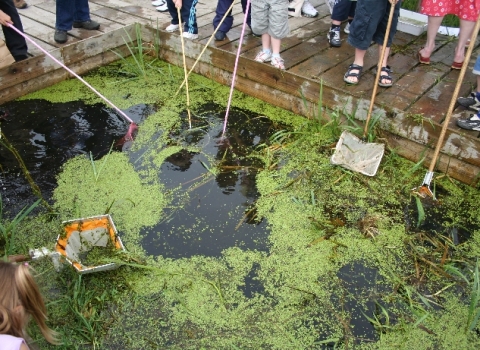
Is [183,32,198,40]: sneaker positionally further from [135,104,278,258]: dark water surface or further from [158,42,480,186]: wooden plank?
[135,104,278,258]: dark water surface

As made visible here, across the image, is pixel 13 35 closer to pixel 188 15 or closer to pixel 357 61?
pixel 188 15

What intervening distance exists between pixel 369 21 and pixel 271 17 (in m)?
0.71

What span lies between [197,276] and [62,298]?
0.64m

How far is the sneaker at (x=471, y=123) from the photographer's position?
2.52m

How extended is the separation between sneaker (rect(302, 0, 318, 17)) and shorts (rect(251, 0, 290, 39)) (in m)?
1.03

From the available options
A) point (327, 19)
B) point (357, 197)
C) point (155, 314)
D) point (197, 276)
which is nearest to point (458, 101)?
point (357, 197)

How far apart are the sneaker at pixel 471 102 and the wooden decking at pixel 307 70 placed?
51mm

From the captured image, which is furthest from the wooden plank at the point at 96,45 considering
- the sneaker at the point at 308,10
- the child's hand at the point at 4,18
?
the sneaker at the point at 308,10

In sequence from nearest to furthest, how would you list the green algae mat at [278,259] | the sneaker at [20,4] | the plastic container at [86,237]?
the green algae mat at [278,259] → the plastic container at [86,237] → the sneaker at [20,4]

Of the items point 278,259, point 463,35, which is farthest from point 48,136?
point 463,35

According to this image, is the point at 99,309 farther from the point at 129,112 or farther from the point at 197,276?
the point at 129,112

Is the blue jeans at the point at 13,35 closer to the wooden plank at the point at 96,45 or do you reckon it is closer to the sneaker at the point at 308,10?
the wooden plank at the point at 96,45

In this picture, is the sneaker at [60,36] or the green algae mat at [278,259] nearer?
the green algae mat at [278,259]

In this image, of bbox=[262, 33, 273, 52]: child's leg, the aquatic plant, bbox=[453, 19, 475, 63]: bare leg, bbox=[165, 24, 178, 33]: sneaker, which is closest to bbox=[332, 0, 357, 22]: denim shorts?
bbox=[262, 33, 273, 52]: child's leg
